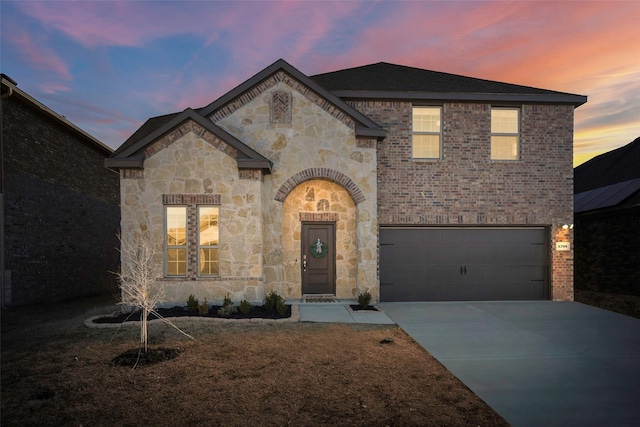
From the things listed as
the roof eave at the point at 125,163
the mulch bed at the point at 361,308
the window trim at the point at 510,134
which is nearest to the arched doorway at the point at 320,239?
the mulch bed at the point at 361,308

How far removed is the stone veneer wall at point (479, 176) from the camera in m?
12.1

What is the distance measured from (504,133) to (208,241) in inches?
394

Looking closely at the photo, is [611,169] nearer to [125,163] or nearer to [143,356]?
[125,163]

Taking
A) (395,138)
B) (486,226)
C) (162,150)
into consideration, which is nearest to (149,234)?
(162,150)

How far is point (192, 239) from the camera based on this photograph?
10695 millimetres

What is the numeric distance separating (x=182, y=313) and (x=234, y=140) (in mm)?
4860

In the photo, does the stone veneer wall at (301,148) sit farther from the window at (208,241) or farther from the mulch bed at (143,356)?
the mulch bed at (143,356)

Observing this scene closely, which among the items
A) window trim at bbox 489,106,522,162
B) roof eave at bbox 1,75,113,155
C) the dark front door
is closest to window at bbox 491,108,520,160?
window trim at bbox 489,106,522,162

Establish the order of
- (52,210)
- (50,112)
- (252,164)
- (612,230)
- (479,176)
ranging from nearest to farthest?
(252,164), (479,176), (50,112), (52,210), (612,230)

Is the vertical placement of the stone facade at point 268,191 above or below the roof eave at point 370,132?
below

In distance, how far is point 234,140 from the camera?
34.8 feet

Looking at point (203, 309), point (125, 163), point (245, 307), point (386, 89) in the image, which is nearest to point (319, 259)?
point (245, 307)

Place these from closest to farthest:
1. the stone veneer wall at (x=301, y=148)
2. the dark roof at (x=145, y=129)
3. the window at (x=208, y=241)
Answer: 1. the window at (x=208, y=241)
2. the stone veneer wall at (x=301, y=148)
3. the dark roof at (x=145, y=129)

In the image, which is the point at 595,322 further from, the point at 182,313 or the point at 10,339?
the point at 10,339
